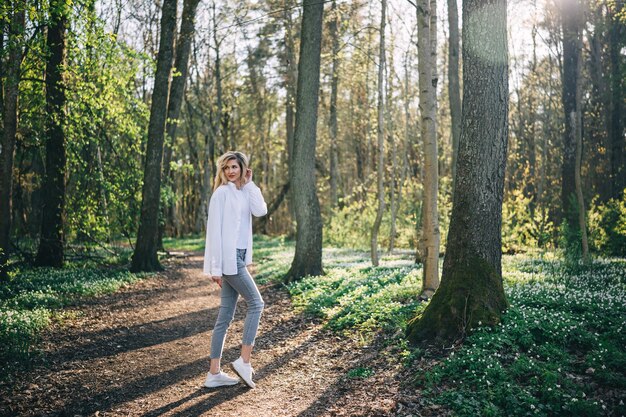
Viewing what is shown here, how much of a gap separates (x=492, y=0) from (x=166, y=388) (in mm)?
6642

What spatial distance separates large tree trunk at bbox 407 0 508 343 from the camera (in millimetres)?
5926

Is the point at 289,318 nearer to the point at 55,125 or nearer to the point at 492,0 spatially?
the point at 492,0

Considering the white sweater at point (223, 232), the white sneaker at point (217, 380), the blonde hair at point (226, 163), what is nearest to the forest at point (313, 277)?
the white sneaker at point (217, 380)

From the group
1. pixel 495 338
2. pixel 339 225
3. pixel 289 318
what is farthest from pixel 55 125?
pixel 339 225

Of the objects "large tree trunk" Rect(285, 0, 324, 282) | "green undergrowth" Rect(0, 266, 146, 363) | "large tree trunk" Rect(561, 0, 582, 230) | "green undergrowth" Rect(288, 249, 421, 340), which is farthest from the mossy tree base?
"large tree trunk" Rect(561, 0, 582, 230)

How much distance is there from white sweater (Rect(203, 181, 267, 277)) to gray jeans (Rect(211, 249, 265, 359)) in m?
0.14

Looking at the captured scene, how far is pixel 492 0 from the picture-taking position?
5.99m

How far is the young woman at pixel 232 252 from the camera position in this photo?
5.03 m

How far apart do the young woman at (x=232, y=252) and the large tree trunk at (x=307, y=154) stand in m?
6.48

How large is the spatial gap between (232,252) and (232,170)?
39.0 inches

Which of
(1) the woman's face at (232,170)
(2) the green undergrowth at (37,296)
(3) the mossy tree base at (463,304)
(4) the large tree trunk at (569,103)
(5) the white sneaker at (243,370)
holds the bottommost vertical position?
(5) the white sneaker at (243,370)

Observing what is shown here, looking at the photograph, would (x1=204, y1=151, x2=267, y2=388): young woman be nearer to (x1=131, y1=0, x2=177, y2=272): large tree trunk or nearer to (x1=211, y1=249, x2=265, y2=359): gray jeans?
(x1=211, y1=249, x2=265, y2=359): gray jeans

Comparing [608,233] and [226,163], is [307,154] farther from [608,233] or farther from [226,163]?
[608,233]

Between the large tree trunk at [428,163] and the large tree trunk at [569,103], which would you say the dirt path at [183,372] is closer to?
the large tree trunk at [428,163]
